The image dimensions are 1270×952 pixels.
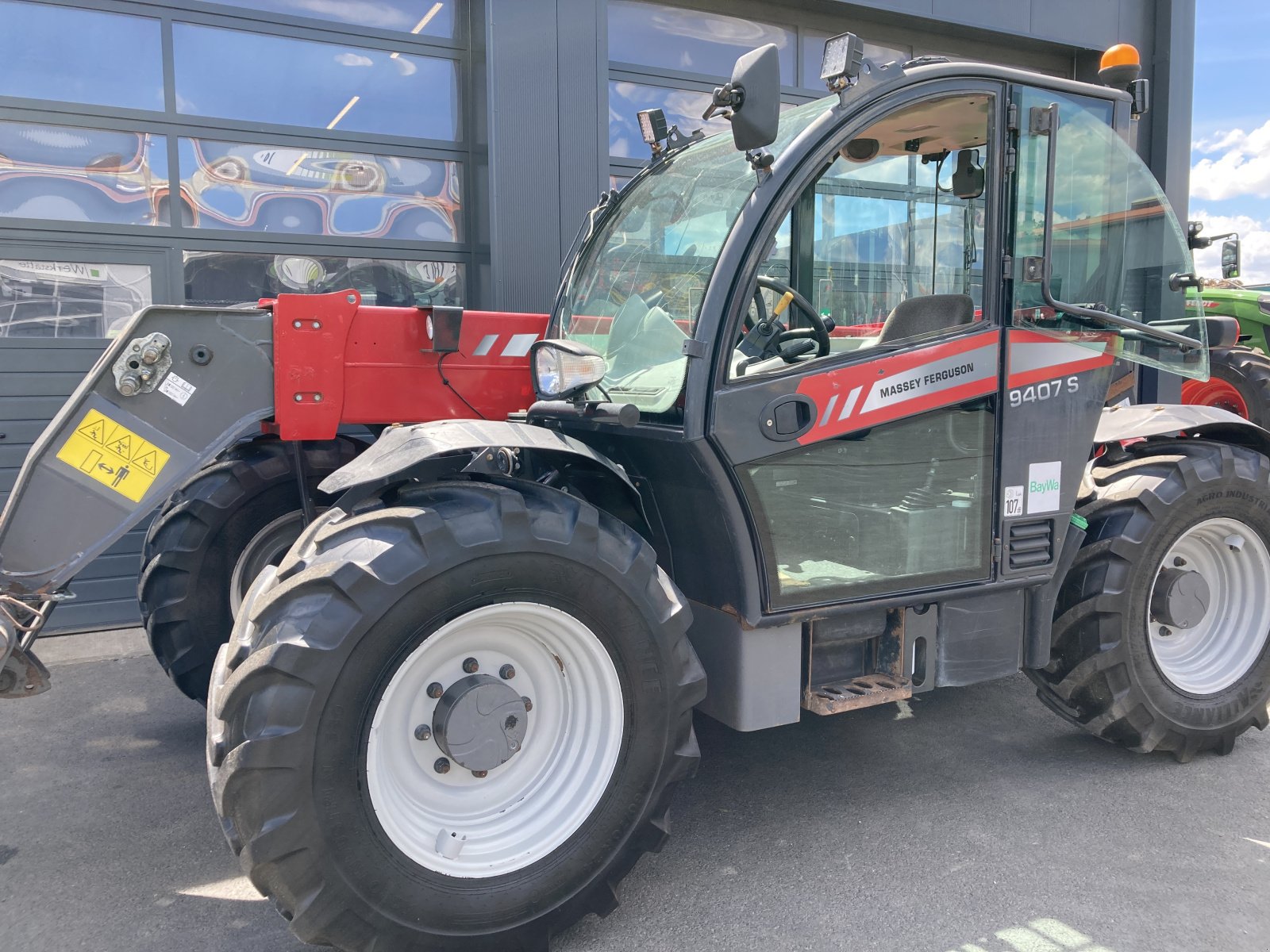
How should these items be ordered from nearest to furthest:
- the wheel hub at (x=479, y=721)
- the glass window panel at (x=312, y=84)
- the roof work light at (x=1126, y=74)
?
the wheel hub at (x=479, y=721) < the roof work light at (x=1126, y=74) < the glass window panel at (x=312, y=84)

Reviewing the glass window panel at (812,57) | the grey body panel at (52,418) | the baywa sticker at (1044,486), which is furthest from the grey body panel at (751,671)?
the glass window panel at (812,57)

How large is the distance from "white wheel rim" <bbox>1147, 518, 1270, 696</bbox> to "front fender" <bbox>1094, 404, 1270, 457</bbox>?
0.39 metres

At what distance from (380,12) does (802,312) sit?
4.54 m

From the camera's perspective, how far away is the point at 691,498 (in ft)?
9.33

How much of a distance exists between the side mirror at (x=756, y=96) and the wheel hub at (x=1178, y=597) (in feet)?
7.91

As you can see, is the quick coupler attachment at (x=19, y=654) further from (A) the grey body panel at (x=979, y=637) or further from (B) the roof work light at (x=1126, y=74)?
(B) the roof work light at (x=1126, y=74)

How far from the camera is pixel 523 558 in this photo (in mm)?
2416

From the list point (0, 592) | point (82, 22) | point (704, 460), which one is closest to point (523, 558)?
point (704, 460)

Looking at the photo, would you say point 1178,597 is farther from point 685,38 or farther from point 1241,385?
point 1241,385

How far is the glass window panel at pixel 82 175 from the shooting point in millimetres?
5633

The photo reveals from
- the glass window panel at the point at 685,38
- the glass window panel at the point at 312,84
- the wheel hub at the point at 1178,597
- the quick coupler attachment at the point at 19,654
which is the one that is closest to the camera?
the quick coupler attachment at the point at 19,654

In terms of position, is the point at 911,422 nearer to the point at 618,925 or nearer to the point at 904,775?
the point at 904,775

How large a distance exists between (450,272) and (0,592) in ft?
14.4

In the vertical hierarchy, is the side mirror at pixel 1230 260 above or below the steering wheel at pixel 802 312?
above
